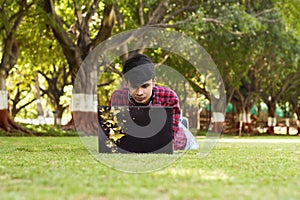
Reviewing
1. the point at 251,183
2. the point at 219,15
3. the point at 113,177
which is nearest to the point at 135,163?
the point at 113,177

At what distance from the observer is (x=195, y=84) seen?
78.3 feet

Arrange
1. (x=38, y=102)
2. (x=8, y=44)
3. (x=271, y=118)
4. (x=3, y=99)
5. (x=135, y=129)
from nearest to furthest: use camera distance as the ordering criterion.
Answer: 1. (x=135, y=129)
2. (x=3, y=99)
3. (x=8, y=44)
4. (x=38, y=102)
5. (x=271, y=118)

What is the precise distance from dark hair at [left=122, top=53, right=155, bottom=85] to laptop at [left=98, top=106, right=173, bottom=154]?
493 mm

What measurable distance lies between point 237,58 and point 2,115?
419 inches

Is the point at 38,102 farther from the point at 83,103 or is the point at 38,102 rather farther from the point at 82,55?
the point at 83,103

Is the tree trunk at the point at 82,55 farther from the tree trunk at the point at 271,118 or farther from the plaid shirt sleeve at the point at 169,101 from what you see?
the tree trunk at the point at 271,118

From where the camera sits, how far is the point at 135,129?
19.4 ft

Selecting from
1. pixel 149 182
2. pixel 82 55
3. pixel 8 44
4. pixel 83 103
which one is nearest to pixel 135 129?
pixel 149 182

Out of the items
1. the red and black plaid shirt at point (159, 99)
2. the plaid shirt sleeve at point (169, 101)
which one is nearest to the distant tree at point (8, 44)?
the red and black plaid shirt at point (159, 99)

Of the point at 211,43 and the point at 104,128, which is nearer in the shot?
the point at 104,128

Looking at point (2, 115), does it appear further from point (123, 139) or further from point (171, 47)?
point (123, 139)

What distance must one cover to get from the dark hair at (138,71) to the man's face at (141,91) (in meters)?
0.06

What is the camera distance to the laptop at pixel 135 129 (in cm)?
586

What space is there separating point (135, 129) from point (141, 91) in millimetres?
594
